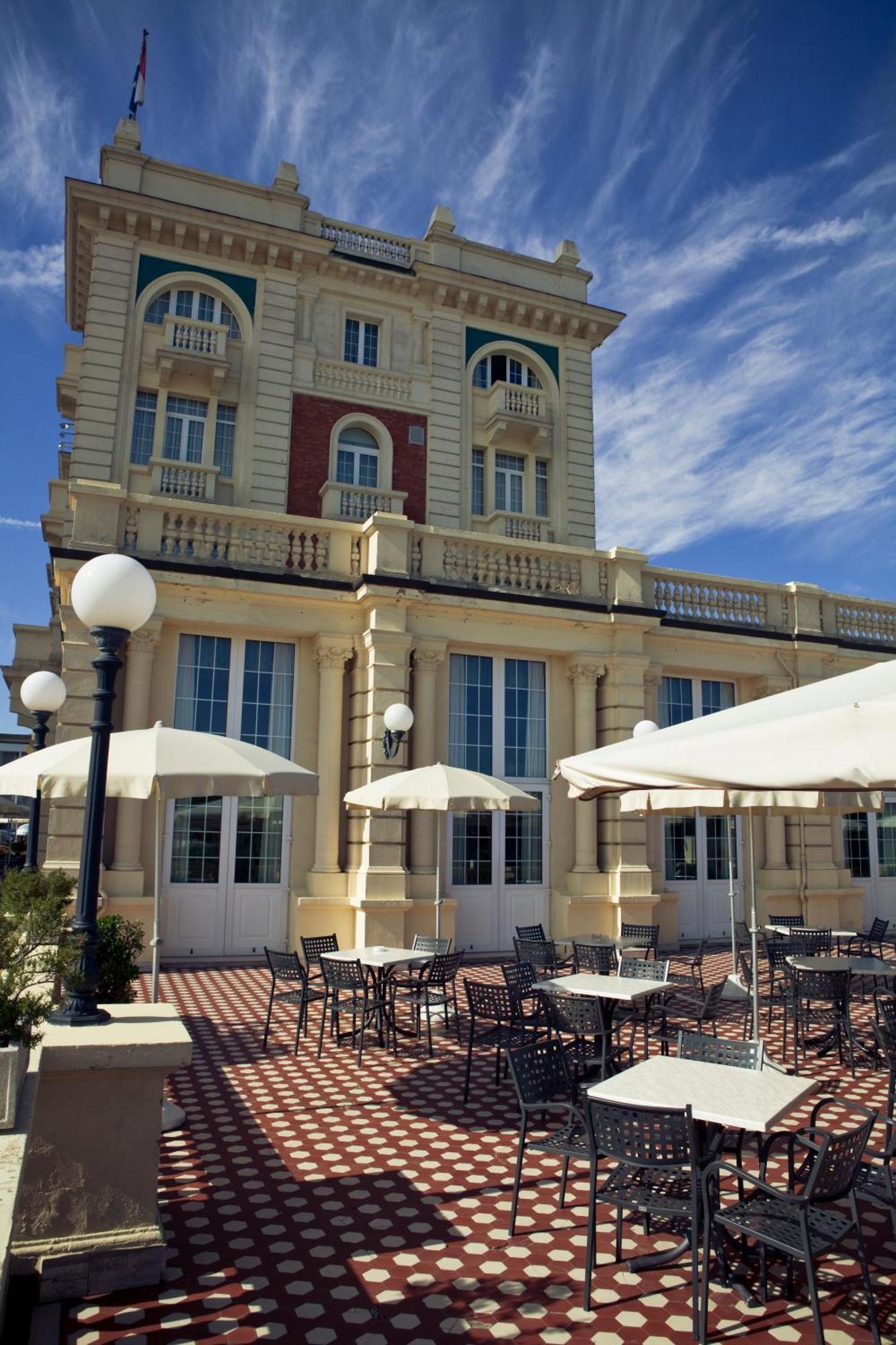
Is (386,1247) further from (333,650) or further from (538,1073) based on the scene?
(333,650)

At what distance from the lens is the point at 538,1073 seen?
5238 millimetres

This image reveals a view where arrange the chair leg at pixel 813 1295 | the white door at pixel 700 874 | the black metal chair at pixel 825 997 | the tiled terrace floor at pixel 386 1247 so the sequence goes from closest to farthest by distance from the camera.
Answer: the chair leg at pixel 813 1295 → the tiled terrace floor at pixel 386 1247 → the black metal chair at pixel 825 997 → the white door at pixel 700 874

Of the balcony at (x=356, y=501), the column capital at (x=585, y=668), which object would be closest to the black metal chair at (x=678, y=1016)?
the column capital at (x=585, y=668)

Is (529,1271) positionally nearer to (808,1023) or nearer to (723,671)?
(808,1023)

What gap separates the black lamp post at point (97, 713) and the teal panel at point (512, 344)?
16254mm

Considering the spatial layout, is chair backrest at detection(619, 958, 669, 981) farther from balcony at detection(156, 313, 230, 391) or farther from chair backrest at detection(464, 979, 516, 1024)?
balcony at detection(156, 313, 230, 391)

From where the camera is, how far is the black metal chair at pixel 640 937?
36.6ft

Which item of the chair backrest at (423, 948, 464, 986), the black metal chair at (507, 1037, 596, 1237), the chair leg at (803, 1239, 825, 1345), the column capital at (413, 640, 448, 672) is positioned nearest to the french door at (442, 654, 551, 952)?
the column capital at (413, 640, 448, 672)

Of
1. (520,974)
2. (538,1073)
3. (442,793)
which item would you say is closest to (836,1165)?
(538,1073)

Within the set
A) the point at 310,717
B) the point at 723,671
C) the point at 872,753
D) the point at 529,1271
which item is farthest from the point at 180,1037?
the point at 723,671

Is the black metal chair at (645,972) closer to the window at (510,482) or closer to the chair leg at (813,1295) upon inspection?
the chair leg at (813,1295)

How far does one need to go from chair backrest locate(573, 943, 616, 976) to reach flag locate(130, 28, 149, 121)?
18.2 metres

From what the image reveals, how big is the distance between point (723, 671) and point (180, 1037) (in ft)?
46.2

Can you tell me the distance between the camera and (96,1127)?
13.2 ft
